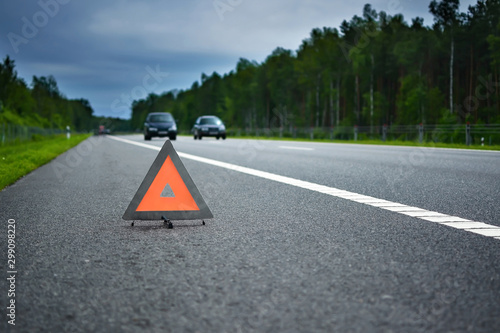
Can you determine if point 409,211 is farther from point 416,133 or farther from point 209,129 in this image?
point 416,133

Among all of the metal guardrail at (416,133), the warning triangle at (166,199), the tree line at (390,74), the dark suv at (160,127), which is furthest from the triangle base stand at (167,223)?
the tree line at (390,74)

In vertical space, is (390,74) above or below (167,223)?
above

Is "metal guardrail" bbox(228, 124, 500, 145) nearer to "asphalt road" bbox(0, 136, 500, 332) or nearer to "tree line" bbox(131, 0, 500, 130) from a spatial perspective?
"tree line" bbox(131, 0, 500, 130)

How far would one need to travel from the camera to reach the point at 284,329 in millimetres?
2277

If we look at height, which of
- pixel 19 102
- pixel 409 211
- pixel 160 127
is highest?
pixel 19 102

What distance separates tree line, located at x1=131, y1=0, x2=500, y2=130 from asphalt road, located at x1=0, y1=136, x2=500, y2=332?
53.6 metres

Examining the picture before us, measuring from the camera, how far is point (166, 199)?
500 cm

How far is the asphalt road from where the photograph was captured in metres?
2.42

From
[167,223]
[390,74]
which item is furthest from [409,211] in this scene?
[390,74]

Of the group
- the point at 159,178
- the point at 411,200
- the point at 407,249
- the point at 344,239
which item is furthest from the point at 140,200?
the point at 411,200

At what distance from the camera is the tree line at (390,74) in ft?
194

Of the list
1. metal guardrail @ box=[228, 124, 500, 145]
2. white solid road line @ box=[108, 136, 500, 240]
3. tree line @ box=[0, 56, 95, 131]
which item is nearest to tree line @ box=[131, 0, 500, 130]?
metal guardrail @ box=[228, 124, 500, 145]

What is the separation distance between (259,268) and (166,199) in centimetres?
195

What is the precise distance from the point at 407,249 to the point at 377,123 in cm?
7448
